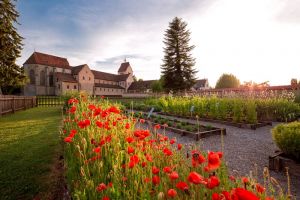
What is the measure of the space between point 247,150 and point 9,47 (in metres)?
20.3

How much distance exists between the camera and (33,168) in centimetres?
398

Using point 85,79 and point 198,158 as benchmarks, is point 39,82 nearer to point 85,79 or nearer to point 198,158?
point 85,79

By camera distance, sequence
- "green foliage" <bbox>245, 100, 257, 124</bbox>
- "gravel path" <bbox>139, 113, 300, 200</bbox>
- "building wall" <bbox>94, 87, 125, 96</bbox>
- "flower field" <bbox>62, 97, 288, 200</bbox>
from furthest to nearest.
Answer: "building wall" <bbox>94, 87, 125, 96</bbox>, "green foliage" <bbox>245, 100, 257, 124</bbox>, "gravel path" <bbox>139, 113, 300, 200</bbox>, "flower field" <bbox>62, 97, 288, 200</bbox>

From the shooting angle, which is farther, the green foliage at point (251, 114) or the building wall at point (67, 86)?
the building wall at point (67, 86)

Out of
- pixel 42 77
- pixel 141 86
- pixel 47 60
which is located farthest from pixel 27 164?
pixel 141 86

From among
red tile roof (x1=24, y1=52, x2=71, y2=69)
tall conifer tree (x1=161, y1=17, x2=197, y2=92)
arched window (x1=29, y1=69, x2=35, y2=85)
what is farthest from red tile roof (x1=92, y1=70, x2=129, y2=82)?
tall conifer tree (x1=161, y1=17, x2=197, y2=92)

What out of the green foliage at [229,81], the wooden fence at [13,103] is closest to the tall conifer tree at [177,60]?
the green foliage at [229,81]

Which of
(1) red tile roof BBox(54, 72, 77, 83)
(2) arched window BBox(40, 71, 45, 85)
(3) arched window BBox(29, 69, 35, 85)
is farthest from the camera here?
(2) arched window BBox(40, 71, 45, 85)

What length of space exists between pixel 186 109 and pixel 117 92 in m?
55.3

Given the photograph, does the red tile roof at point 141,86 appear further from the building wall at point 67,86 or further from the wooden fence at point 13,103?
the wooden fence at point 13,103

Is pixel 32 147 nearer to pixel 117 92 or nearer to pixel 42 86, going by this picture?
pixel 42 86

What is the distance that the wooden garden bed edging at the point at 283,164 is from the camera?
3.52 metres

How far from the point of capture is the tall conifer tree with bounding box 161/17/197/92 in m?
30.9

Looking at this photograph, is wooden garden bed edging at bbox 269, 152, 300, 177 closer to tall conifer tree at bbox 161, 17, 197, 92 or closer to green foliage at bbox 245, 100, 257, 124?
green foliage at bbox 245, 100, 257, 124
